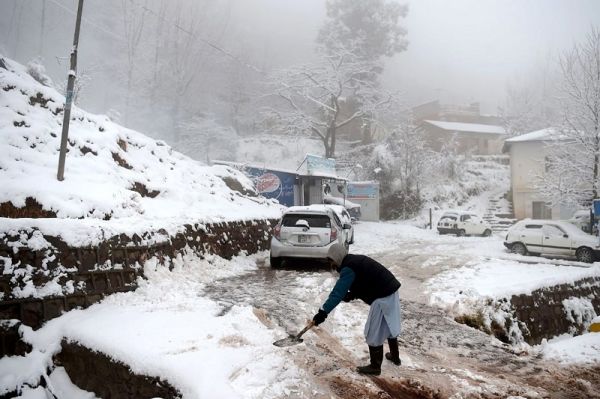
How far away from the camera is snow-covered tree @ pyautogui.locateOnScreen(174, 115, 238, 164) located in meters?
34.7

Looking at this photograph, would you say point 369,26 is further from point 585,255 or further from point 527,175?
point 585,255

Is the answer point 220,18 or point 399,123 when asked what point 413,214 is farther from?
point 220,18

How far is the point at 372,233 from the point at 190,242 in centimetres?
1669

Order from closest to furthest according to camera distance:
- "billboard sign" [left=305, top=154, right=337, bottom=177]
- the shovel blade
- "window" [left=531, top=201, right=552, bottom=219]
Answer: the shovel blade < "billboard sign" [left=305, top=154, right=337, bottom=177] < "window" [left=531, top=201, right=552, bottom=219]

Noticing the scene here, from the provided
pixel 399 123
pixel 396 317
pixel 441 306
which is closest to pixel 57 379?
pixel 396 317

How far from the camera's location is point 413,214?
34.0 m

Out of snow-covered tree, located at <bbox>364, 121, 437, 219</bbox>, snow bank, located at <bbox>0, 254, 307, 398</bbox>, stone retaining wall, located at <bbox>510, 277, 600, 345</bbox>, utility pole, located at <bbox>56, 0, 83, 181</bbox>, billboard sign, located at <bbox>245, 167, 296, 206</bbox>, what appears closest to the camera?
snow bank, located at <bbox>0, 254, 307, 398</bbox>

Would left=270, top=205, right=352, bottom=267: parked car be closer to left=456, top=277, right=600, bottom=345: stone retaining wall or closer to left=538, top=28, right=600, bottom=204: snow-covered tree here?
left=456, top=277, right=600, bottom=345: stone retaining wall

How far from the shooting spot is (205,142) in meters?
34.7

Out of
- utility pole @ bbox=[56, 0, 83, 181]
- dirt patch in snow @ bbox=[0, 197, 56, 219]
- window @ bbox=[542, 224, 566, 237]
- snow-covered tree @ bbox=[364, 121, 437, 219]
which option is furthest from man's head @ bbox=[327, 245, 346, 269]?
snow-covered tree @ bbox=[364, 121, 437, 219]

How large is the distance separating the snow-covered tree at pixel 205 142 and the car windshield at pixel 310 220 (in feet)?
83.5

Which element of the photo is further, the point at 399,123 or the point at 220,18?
the point at 220,18

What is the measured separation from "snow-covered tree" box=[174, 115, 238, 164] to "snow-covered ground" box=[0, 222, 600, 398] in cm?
2680

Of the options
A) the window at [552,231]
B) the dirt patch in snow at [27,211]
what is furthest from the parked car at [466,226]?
the dirt patch in snow at [27,211]
